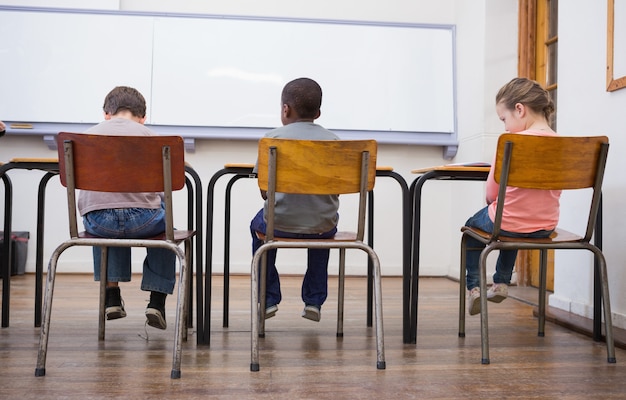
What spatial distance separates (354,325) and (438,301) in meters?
0.89

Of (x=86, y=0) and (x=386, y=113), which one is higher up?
(x=86, y=0)

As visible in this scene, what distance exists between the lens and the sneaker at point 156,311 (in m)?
2.17

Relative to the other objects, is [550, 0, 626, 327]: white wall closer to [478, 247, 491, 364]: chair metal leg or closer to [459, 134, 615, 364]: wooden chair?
[459, 134, 615, 364]: wooden chair

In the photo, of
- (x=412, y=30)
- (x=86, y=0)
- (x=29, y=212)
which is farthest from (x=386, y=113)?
(x=29, y=212)

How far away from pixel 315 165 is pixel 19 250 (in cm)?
311

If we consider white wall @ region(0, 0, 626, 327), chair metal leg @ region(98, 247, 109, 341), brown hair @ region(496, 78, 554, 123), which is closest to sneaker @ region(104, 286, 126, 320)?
chair metal leg @ region(98, 247, 109, 341)

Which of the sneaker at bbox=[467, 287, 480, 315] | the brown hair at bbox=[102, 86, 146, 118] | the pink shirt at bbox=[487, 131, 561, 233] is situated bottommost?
the sneaker at bbox=[467, 287, 480, 315]

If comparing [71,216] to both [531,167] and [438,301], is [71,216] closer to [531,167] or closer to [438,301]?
[531,167]

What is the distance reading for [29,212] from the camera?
441cm

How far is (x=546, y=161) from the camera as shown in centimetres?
190

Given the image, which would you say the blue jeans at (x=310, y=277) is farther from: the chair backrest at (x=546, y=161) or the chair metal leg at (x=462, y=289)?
the chair backrest at (x=546, y=161)

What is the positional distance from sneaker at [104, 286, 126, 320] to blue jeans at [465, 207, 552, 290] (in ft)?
4.17

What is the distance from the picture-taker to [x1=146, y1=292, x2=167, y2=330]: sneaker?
7.12ft

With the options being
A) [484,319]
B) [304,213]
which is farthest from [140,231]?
[484,319]
